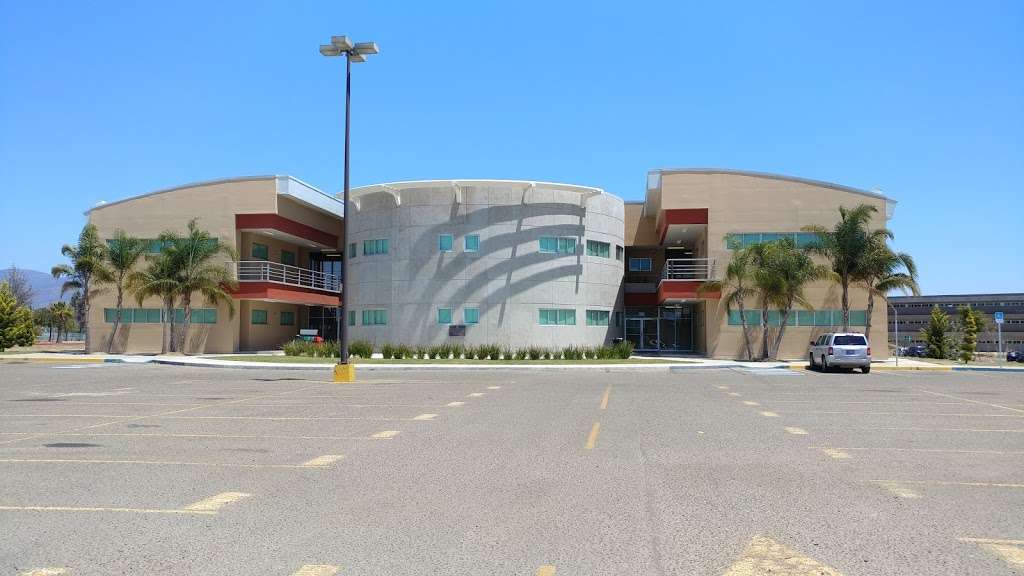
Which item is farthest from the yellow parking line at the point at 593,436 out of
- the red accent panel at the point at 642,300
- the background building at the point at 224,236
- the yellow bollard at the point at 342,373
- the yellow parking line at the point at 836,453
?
the red accent panel at the point at 642,300

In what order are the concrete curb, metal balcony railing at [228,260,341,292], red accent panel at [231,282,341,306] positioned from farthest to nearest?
metal balcony railing at [228,260,341,292], red accent panel at [231,282,341,306], the concrete curb

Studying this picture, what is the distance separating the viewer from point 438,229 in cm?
4488

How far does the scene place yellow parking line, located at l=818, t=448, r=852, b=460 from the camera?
9.94m

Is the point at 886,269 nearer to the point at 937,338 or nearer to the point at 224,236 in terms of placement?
the point at 937,338

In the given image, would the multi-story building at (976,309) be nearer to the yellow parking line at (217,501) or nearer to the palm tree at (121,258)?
the palm tree at (121,258)

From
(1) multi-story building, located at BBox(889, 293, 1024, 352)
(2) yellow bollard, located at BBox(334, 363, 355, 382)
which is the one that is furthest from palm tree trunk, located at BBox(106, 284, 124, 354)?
(1) multi-story building, located at BBox(889, 293, 1024, 352)

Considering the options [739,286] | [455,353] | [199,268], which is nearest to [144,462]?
[455,353]

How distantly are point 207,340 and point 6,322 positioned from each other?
47.0 ft

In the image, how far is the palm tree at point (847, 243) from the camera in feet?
132

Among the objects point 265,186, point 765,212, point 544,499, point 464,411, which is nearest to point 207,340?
point 265,186

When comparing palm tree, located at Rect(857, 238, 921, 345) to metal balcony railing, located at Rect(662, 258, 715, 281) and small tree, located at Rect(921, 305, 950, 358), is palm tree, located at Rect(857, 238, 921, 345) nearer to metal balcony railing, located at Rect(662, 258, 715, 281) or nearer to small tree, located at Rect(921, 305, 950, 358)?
metal balcony railing, located at Rect(662, 258, 715, 281)

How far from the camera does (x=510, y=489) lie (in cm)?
785

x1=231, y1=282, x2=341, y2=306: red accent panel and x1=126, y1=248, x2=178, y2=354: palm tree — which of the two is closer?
x1=126, y1=248, x2=178, y2=354: palm tree

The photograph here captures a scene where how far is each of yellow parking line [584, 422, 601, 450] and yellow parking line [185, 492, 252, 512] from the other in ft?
15.7
